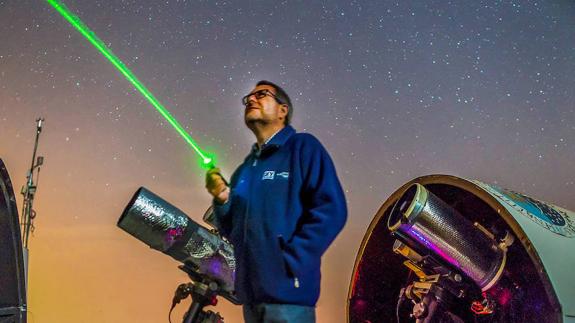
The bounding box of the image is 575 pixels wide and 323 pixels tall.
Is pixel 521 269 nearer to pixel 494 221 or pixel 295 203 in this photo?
pixel 494 221

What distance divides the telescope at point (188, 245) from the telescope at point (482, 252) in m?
1.01

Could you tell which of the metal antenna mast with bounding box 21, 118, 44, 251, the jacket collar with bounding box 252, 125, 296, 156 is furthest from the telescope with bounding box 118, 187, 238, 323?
the metal antenna mast with bounding box 21, 118, 44, 251

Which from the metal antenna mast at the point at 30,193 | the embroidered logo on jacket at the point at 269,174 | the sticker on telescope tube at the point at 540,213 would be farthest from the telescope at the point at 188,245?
the metal antenna mast at the point at 30,193

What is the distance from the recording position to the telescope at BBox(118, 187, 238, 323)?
275cm

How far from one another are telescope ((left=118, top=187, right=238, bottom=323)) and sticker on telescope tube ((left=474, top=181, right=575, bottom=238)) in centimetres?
152

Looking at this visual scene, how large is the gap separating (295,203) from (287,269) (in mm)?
251

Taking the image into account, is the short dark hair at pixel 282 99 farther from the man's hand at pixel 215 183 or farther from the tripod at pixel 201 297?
the tripod at pixel 201 297

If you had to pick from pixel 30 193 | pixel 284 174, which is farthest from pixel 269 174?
pixel 30 193

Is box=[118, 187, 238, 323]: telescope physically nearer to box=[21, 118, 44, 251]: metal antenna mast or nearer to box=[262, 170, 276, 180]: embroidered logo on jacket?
box=[262, 170, 276, 180]: embroidered logo on jacket

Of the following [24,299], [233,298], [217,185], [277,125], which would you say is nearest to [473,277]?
[233,298]

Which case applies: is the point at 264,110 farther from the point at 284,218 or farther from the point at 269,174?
the point at 284,218

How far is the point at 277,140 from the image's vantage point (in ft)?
6.98

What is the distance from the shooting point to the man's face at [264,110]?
2203 mm

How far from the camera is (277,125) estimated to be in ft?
7.38
